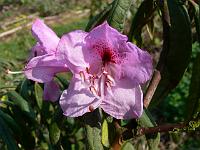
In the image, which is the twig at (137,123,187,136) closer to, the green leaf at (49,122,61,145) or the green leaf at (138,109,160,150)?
the green leaf at (138,109,160,150)

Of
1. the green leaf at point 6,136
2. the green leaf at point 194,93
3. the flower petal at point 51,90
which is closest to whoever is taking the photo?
the flower petal at point 51,90

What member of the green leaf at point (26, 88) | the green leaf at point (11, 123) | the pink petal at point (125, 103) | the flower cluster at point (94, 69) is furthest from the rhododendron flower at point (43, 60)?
the green leaf at point (26, 88)

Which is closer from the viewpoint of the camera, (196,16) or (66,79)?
(196,16)

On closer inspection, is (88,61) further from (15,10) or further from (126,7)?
(15,10)

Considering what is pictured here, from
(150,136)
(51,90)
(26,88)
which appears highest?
(51,90)

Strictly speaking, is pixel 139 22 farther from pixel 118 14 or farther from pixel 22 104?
pixel 22 104

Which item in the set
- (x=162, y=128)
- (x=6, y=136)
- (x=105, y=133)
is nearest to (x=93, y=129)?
(x=105, y=133)

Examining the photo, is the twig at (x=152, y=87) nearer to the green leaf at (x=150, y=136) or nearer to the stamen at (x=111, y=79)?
the green leaf at (x=150, y=136)
